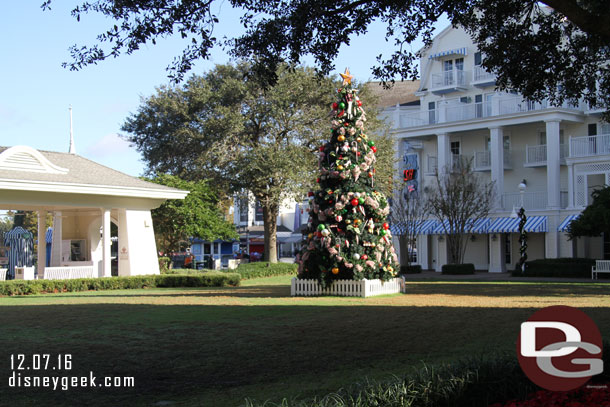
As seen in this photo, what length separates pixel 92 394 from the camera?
777cm

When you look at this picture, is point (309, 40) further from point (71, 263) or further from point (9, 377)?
point (71, 263)

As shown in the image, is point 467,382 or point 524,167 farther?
point 524,167

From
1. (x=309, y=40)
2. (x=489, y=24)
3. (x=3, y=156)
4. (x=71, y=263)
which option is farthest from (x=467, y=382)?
(x=71, y=263)

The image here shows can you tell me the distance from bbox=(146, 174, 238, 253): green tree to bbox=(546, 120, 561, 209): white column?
772 inches

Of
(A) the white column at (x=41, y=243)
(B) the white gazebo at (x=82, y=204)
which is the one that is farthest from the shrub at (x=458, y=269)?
(A) the white column at (x=41, y=243)

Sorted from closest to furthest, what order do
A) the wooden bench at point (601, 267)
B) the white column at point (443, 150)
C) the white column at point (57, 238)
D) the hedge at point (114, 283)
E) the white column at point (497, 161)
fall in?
the hedge at point (114, 283), the white column at point (57, 238), the wooden bench at point (601, 267), the white column at point (497, 161), the white column at point (443, 150)

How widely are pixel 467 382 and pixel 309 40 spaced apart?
712 cm

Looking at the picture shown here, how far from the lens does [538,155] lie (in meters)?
44.4

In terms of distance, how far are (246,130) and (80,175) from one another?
1286cm

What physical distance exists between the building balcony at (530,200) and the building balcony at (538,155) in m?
1.86

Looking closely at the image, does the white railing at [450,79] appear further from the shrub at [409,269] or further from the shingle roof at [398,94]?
the shrub at [409,269]

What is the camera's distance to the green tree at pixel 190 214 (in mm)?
39469

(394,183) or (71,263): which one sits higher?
(394,183)

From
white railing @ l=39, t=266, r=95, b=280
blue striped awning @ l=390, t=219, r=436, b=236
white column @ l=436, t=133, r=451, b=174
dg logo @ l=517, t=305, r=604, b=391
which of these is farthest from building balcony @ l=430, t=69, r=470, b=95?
dg logo @ l=517, t=305, r=604, b=391
